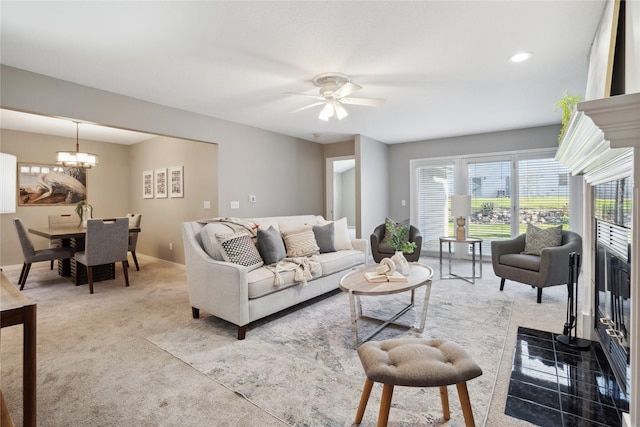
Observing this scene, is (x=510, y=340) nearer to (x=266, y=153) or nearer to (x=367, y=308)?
(x=367, y=308)

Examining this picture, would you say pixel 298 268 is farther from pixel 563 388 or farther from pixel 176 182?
pixel 176 182

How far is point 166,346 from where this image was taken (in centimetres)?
251

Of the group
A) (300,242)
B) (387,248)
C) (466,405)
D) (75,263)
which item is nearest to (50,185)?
(75,263)

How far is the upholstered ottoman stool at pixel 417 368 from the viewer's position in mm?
1339

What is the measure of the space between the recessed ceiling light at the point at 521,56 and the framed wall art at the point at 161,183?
5.56m

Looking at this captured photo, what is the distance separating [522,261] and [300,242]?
2.57 meters

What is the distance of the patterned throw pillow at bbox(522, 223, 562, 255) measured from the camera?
3.81m

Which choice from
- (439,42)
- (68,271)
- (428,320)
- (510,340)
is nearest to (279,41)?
(439,42)

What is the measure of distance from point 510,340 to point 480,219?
3.74 m

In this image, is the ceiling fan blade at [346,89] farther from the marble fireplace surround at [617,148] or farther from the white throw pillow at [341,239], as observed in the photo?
the white throw pillow at [341,239]

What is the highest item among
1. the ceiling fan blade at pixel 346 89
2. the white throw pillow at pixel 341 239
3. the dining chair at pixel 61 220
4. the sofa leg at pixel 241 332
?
the ceiling fan blade at pixel 346 89

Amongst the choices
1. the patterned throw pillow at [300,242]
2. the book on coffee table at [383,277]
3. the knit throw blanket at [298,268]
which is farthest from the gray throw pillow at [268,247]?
the book on coffee table at [383,277]

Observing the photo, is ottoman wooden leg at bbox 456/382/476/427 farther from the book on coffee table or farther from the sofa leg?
the sofa leg

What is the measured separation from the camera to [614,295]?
1907 mm
